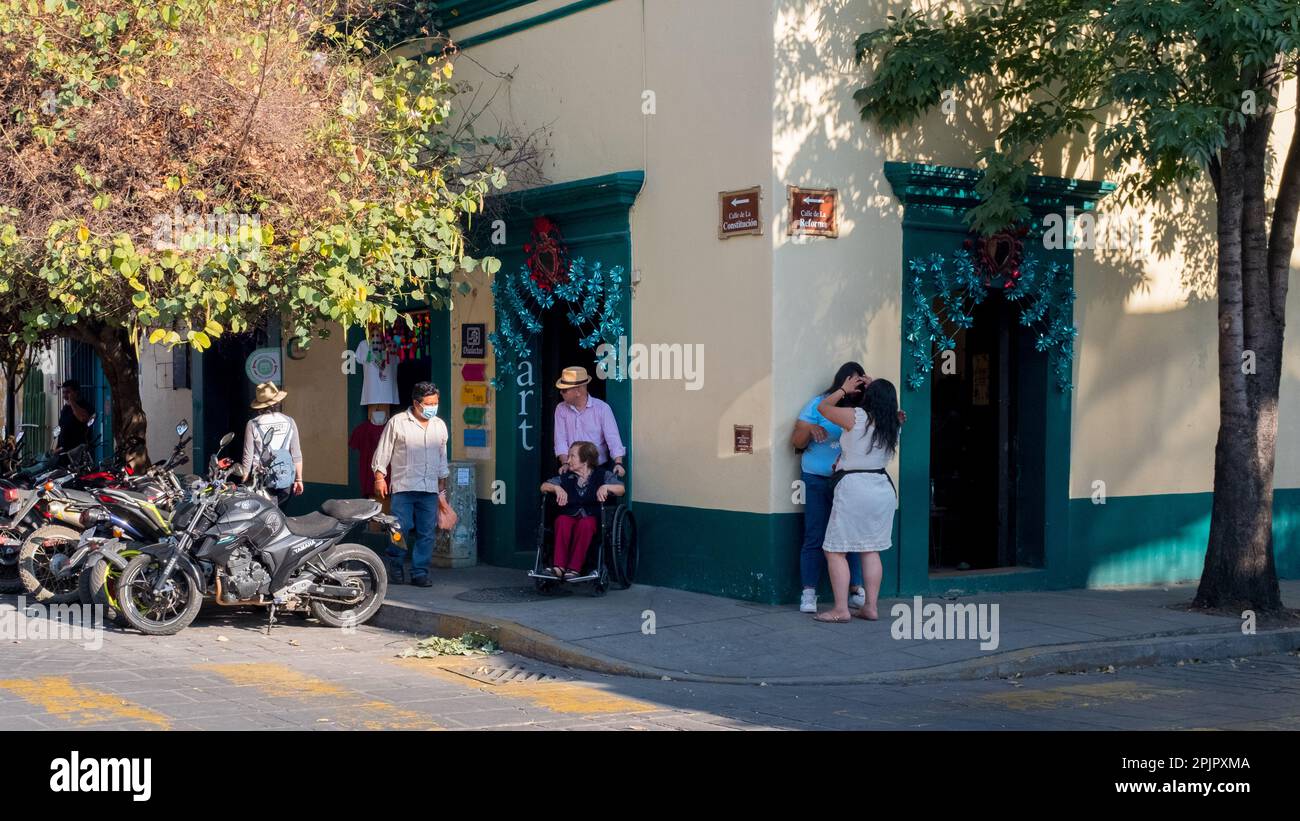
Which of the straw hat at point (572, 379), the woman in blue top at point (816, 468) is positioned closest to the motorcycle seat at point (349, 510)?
the straw hat at point (572, 379)

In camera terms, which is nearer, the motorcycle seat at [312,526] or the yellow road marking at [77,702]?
the yellow road marking at [77,702]

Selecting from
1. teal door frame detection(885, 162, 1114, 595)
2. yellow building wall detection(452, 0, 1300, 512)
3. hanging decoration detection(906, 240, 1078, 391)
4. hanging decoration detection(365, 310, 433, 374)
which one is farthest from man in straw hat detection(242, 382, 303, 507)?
hanging decoration detection(906, 240, 1078, 391)

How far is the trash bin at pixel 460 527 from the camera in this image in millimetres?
13109

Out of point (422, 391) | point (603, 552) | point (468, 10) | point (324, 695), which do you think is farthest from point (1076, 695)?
point (468, 10)

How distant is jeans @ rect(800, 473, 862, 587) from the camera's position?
10531 millimetres

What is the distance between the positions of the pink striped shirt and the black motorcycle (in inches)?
69.9

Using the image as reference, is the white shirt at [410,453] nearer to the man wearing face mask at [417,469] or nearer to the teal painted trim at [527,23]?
the man wearing face mask at [417,469]

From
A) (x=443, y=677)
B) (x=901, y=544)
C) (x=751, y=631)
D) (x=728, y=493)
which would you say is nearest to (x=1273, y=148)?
(x=901, y=544)

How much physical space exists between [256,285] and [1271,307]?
778 centimetres

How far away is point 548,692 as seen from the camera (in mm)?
8352

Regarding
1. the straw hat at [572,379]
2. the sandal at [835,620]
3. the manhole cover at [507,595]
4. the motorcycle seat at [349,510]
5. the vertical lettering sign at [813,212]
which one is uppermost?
the vertical lettering sign at [813,212]

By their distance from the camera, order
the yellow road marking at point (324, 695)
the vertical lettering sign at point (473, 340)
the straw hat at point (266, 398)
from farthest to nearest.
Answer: the vertical lettering sign at point (473, 340) → the straw hat at point (266, 398) → the yellow road marking at point (324, 695)

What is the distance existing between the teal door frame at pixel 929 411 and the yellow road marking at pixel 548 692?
368cm

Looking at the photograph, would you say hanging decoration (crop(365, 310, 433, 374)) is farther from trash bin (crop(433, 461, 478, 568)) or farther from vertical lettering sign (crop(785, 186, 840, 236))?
vertical lettering sign (crop(785, 186, 840, 236))
